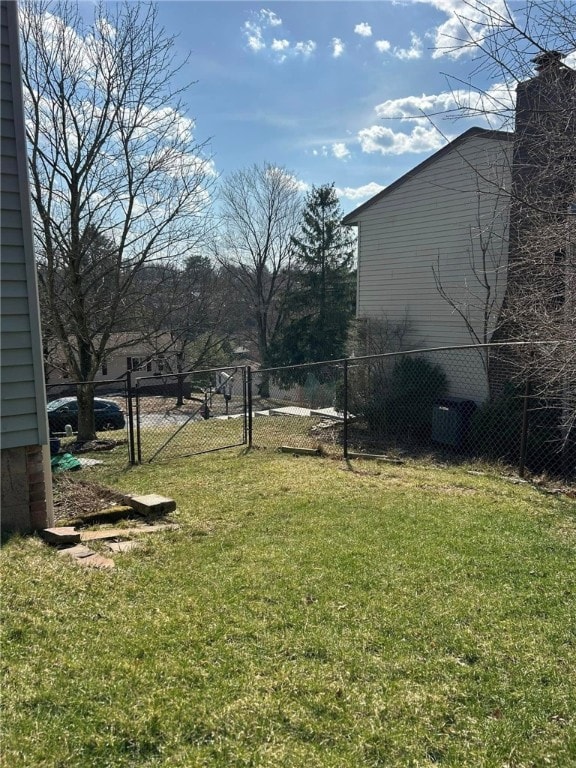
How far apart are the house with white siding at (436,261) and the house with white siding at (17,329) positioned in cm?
913

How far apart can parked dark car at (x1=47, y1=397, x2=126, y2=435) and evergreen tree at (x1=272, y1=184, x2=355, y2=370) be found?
13.8 metres

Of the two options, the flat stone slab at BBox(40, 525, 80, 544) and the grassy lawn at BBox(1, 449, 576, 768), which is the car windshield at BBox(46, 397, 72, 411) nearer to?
the grassy lawn at BBox(1, 449, 576, 768)

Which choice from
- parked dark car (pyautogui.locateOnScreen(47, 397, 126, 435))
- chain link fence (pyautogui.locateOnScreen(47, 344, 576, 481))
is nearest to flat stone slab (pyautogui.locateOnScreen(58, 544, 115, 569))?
chain link fence (pyautogui.locateOnScreen(47, 344, 576, 481))

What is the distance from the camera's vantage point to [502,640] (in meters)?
2.61

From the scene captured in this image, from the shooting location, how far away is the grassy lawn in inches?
74.2

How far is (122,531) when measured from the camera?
4305 millimetres

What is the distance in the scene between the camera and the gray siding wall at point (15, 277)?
3.62 meters

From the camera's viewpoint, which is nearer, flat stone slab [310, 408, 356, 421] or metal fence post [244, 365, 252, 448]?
metal fence post [244, 365, 252, 448]

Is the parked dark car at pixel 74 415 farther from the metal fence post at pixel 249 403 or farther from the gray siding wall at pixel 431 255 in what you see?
the gray siding wall at pixel 431 255

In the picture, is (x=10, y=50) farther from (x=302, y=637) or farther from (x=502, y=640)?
(x=502, y=640)

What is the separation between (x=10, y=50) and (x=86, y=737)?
4.19 metres

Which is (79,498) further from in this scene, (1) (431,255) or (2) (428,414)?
(1) (431,255)

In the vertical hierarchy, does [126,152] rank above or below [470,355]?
above

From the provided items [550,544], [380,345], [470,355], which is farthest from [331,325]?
[550,544]
